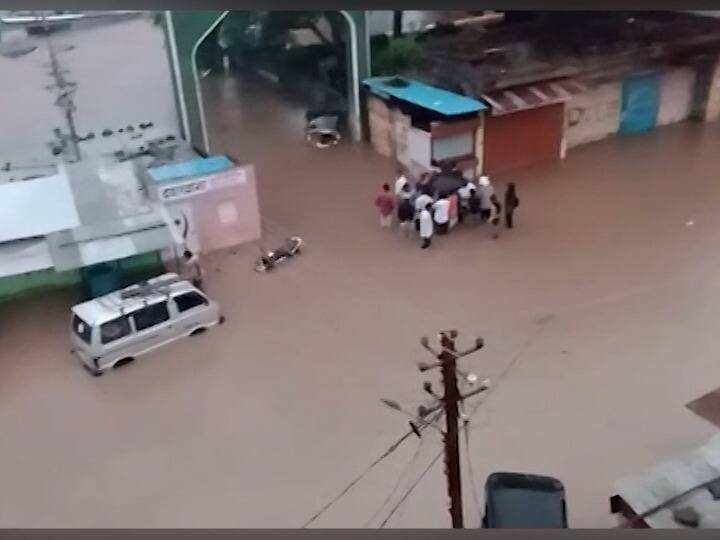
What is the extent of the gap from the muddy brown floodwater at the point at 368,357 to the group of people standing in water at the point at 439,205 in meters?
0.02

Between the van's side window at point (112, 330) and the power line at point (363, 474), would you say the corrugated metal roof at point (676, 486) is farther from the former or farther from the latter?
the van's side window at point (112, 330)

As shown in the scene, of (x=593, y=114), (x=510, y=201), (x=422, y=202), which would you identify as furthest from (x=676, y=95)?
(x=422, y=202)

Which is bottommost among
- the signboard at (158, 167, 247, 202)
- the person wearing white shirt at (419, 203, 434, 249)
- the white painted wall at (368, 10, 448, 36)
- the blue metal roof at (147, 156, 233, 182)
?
the person wearing white shirt at (419, 203, 434, 249)

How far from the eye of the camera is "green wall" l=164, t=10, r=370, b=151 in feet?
3.45

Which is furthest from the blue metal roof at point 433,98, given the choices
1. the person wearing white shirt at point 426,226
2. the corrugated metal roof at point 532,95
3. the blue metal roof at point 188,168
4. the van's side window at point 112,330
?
the van's side window at point 112,330

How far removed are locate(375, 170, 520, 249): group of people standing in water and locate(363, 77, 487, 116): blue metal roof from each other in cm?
8

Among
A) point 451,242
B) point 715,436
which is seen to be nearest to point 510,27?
A: point 451,242

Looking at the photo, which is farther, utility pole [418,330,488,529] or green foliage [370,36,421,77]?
green foliage [370,36,421,77]

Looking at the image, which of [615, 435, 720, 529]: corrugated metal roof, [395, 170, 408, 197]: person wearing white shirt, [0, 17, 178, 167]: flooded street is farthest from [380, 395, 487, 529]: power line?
[0, 17, 178, 167]: flooded street

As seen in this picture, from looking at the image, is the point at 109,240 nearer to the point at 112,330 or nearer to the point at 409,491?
the point at 112,330

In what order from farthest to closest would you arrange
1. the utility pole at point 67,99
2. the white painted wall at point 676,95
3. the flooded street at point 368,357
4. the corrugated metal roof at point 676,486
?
the white painted wall at point 676,95 < the utility pole at point 67,99 < the flooded street at point 368,357 < the corrugated metal roof at point 676,486

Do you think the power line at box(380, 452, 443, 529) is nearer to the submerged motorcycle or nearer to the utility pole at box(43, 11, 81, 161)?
the submerged motorcycle

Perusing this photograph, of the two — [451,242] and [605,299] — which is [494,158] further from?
[605,299]

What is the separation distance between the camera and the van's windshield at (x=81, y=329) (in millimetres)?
1083
